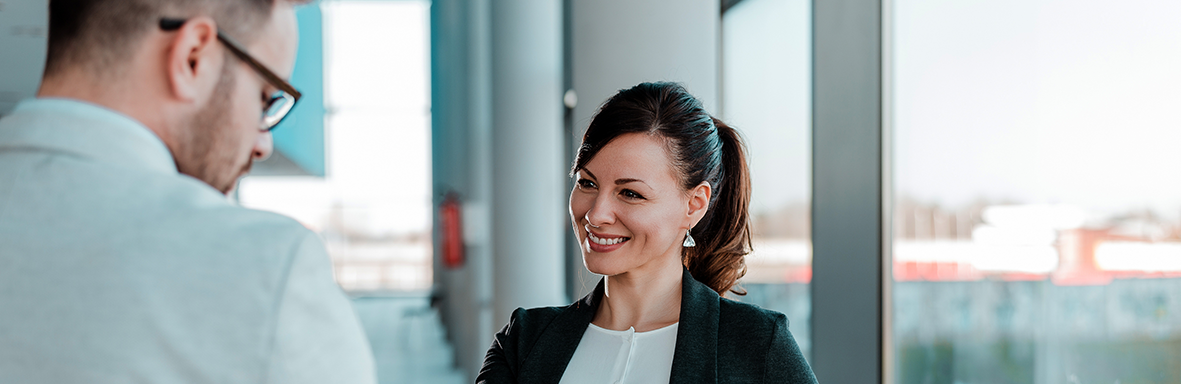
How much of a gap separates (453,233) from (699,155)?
694 cm

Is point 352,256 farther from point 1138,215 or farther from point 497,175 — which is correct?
point 1138,215

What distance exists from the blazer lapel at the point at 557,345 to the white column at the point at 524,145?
2.78m

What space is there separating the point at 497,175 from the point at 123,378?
3.93 meters

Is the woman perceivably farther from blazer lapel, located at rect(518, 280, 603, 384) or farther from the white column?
the white column

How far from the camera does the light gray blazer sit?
2.00 ft

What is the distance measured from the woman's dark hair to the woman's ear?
0.04 ft

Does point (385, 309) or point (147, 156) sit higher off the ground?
point (147, 156)

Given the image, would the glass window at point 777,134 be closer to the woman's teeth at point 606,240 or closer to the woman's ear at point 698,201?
the woman's ear at point 698,201

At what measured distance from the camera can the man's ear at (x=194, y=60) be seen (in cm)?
70

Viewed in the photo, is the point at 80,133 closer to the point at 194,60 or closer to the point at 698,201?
the point at 194,60

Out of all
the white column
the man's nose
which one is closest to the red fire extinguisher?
the white column

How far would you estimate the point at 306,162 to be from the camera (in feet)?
17.6

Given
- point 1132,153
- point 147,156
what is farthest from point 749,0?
point 147,156

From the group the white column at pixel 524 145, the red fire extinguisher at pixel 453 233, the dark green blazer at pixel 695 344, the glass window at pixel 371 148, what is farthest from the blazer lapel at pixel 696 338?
the glass window at pixel 371 148
